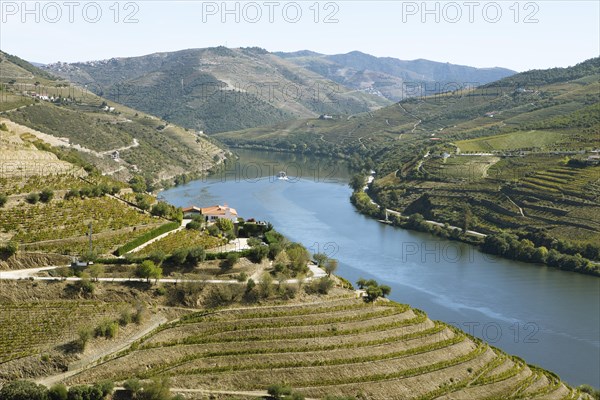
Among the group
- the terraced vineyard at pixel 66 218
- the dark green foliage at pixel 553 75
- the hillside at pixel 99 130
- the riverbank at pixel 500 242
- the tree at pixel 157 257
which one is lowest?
the riverbank at pixel 500 242

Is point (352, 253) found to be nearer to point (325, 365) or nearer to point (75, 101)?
point (325, 365)

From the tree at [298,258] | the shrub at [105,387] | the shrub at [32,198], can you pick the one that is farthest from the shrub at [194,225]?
the shrub at [105,387]

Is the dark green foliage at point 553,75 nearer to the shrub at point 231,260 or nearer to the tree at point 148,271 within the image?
the shrub at point 231,260

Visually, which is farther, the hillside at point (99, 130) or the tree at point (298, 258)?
the hillside at point (99, 130)

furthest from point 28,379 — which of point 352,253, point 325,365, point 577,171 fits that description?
point 577,171

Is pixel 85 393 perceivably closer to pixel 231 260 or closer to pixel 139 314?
pixel 139 314

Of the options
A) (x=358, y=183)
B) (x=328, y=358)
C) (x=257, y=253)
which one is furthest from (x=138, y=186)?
(x=328, y=358)
